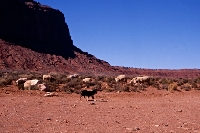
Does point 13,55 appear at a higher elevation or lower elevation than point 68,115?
higher

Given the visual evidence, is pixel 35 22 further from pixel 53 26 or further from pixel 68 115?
pixel 68 115

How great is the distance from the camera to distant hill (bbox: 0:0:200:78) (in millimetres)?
76688

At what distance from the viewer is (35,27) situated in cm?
9338

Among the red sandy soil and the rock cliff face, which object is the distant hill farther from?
the red sandy soil

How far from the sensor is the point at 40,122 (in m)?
9.42

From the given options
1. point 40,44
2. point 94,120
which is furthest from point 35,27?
point 94,120

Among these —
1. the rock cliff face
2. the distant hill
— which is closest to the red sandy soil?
the distant hill

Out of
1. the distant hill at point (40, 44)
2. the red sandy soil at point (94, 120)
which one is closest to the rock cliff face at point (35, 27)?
the distant hill at point (40, 44)

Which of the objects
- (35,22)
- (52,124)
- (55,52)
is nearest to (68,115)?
(52,124)

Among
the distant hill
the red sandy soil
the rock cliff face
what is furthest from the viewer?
the rock cliff face

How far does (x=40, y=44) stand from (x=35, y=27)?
6581 millimetres

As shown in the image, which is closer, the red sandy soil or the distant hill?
the red sandy soil

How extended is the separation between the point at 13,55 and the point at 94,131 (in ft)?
233

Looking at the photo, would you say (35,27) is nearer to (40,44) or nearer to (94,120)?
(40,44)
